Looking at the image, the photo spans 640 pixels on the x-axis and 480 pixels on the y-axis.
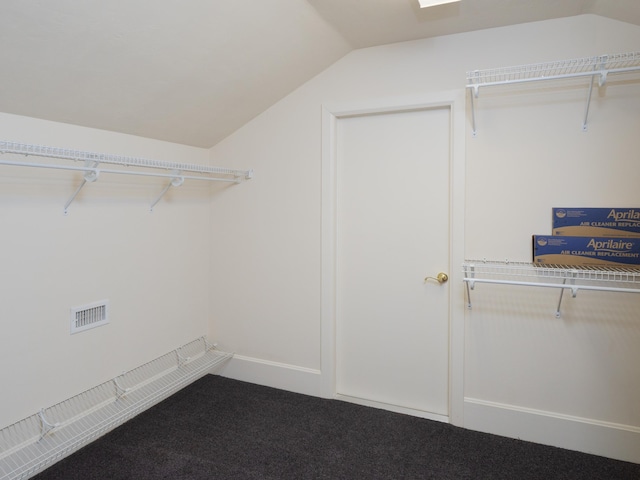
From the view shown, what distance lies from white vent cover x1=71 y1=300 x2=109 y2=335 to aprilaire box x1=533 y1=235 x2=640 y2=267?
7.90 ft

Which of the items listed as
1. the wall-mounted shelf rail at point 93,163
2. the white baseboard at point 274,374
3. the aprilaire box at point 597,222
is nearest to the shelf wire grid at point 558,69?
the aprilaire box at point 597,222

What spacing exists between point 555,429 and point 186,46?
9.05 feet

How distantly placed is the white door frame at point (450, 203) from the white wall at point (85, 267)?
1000 mm

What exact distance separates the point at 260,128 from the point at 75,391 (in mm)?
1954

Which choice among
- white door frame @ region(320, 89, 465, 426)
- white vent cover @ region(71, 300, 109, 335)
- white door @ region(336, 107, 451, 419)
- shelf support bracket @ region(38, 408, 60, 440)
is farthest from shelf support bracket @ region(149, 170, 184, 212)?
shelf support bracket @ region(38, 408, 60, 440)

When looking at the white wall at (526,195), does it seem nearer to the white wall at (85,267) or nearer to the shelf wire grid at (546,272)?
the shelf wire grid at (546,272)

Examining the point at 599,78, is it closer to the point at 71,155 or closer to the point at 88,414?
the point at 71,155

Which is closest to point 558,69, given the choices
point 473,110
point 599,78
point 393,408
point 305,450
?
point 599,78

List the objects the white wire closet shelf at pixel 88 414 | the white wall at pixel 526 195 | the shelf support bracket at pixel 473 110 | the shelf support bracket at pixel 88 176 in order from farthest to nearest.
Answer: the shelf support bracket at pixel 473 110
the white wall at pixel 526 195
the shelf support bracket at pixel 88 176
the white wire closet shelf at pixel 88 414

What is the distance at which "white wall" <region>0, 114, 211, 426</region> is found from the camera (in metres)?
1.83

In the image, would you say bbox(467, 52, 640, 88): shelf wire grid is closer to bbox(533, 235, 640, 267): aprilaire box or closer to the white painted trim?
bbox(533, 235, 640, 267): aprilaire box

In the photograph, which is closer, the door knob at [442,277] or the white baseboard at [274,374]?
the door knob at [442,277]

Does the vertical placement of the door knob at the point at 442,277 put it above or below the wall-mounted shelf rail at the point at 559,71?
below

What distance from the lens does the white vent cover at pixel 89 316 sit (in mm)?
2088
